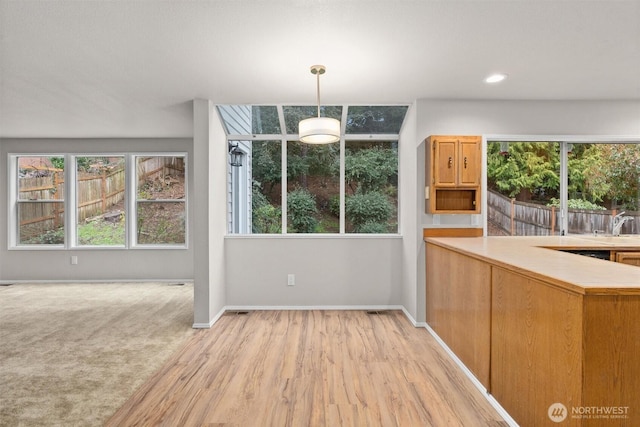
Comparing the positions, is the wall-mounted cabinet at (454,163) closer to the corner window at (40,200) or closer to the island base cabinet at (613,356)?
the island base cabinet at (613,356)

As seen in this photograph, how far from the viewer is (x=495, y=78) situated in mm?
3127

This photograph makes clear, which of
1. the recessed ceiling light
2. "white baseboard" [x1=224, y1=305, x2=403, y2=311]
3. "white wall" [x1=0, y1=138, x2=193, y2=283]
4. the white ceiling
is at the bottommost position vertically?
"white baseboard" [x1=224, y1=305, x2=403, y2=311]

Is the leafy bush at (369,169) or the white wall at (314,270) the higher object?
the leafy bush at (369,169)

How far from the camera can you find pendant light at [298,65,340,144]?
2.81 m

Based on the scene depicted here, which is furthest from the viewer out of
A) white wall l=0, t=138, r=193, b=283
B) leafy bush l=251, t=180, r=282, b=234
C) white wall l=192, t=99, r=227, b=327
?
white wall l=0, t=138, r=193, b=283

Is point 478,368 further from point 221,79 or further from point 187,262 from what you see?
point 187,262

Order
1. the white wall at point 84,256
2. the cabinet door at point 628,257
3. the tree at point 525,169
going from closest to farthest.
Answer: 1. the cabinet door at point 628,257
2. the tree at point 525,169
3. the white wall at point 84,256

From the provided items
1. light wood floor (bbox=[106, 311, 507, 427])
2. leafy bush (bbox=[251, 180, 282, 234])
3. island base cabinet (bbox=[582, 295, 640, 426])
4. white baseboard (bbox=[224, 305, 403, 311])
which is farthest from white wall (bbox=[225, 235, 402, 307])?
island base cabinet (bbox=[582, 295, 640, 426])

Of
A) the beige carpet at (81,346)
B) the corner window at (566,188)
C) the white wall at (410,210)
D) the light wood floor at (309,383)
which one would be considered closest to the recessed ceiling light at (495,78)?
the white wall at (410,210)

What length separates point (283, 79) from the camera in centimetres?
321

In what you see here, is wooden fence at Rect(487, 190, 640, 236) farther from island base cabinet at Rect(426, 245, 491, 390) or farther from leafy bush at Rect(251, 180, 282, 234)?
leafy bush at Rect(251, 180, 282, 234)

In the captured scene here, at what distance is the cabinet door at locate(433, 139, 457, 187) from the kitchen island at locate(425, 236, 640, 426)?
1015 millimetres

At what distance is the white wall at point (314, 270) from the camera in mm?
4203

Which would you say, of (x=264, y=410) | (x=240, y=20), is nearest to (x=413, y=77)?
(x=240, y=20)
